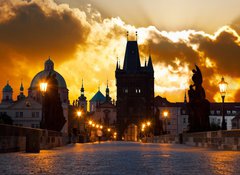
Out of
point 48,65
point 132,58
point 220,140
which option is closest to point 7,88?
point 48,65

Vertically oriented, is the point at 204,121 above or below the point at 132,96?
below

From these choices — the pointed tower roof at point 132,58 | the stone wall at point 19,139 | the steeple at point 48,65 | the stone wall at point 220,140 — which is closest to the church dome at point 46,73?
the steeple at point 48,65

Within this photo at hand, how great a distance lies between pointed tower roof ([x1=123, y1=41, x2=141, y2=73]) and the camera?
163375 mm

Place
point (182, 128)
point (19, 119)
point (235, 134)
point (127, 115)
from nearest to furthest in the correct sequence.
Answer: point (235, 134)
point (19, 119)
point (127, 115)
point (182, 128)

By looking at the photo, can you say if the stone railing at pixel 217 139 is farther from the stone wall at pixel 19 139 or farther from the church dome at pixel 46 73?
the church dome at pixel 46 73

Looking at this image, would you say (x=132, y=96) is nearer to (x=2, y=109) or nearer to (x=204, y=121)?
(x=2, y=109)

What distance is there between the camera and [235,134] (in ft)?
79.9

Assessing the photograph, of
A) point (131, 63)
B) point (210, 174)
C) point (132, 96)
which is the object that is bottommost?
point (210, 174)

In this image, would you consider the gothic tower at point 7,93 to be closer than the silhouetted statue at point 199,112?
No

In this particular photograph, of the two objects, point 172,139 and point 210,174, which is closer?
point 210,174

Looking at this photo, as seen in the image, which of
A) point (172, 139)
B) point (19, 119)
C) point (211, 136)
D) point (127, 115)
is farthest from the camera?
point (127, 115)

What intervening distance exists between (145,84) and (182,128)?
26.2 m

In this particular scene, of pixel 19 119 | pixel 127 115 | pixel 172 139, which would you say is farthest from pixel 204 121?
pixel 127 115

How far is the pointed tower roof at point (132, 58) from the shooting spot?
536ft
